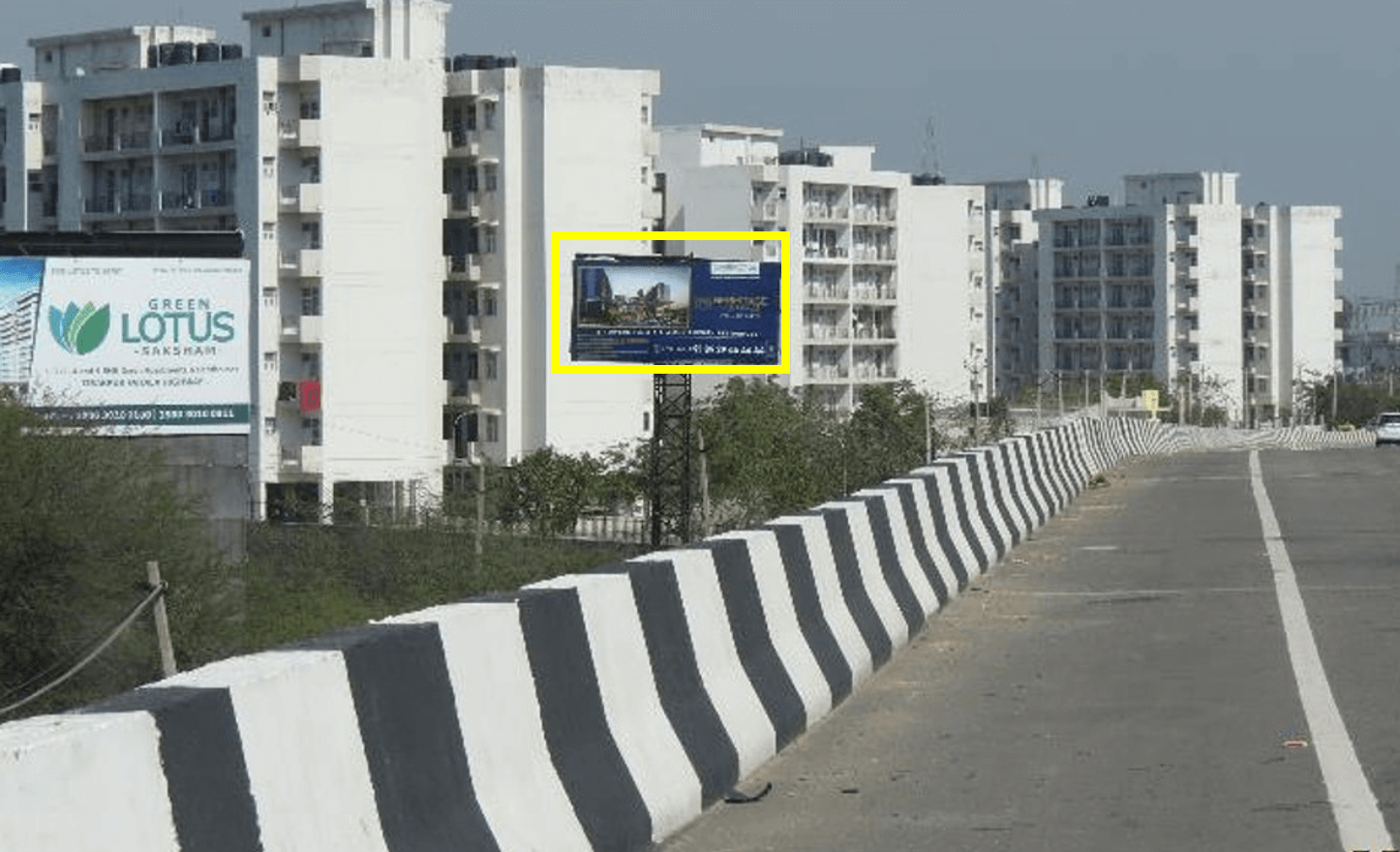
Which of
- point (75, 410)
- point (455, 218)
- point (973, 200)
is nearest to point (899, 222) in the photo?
point (973, 200)

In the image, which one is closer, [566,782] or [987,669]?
[566,782]

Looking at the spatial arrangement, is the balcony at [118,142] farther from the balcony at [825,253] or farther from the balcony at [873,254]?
the balcony at [873,254]

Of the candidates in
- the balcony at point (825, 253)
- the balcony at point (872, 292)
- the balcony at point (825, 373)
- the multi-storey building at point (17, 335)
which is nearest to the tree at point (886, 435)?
the multi-storey building at point (17, 335)

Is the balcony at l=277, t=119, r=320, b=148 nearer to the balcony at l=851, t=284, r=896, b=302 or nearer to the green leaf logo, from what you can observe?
the green leaf logo

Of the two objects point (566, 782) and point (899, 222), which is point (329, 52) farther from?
point (566, 782)

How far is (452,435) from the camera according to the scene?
368 ft

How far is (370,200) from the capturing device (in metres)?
110

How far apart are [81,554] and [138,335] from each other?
1215 centimetres

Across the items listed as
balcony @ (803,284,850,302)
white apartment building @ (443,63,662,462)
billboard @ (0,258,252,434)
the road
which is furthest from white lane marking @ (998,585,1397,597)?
balcony @ (803,284,850,302)

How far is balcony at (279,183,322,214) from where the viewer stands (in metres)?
108

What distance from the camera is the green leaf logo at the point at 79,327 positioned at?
65.6 meters

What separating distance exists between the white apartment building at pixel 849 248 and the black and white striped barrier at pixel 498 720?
130 meters

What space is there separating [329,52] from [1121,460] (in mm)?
61856

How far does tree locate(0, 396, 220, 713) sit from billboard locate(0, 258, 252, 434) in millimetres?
5767
